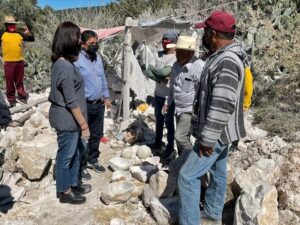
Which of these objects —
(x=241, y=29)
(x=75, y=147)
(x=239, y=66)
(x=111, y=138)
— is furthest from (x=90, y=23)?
(x=239, y=66)

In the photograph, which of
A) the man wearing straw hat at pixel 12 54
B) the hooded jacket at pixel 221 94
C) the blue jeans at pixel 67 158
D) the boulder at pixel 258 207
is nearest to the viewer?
the hooded jacket at pixel 221 94

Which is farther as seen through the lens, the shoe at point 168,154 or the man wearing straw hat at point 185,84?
the shoe at point 168,154

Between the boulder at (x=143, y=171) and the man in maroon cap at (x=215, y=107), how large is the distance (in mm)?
1322

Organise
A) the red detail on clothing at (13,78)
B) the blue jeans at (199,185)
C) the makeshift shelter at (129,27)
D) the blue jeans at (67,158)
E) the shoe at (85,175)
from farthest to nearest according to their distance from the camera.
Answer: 1. the red detail on clothing at (13,78)
2. the makeshift shelter at (129,27)
3. the shoe at (85,175)
4. the blue jeans at (67,158)
5. the blue jeans at (199,185)

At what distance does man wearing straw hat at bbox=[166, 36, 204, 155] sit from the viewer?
3.94 meters

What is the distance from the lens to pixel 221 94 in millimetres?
2588

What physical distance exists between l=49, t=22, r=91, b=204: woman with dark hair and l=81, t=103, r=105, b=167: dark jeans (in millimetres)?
582

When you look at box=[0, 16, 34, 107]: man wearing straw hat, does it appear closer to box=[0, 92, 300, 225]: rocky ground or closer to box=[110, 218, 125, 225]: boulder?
box=[0, 92, 300, 225]: rocky ground

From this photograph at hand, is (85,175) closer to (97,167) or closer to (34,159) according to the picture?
(97,167)

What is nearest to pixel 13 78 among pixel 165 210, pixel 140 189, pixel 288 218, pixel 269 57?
pixel 140 189

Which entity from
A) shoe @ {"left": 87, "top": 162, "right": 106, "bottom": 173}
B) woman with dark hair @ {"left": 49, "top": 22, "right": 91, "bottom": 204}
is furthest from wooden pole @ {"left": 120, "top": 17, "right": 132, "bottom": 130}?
woman with dark hair @ {"left": 49, "top": 22, "right": 91, "bottom": 204}

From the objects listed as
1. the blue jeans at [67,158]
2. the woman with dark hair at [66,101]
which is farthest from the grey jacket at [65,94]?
the blue jeans at [67,158]

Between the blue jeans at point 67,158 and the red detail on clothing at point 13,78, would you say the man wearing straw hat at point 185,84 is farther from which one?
the red detail on clothing at point 13,78

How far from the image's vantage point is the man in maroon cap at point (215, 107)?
2.61 meters
